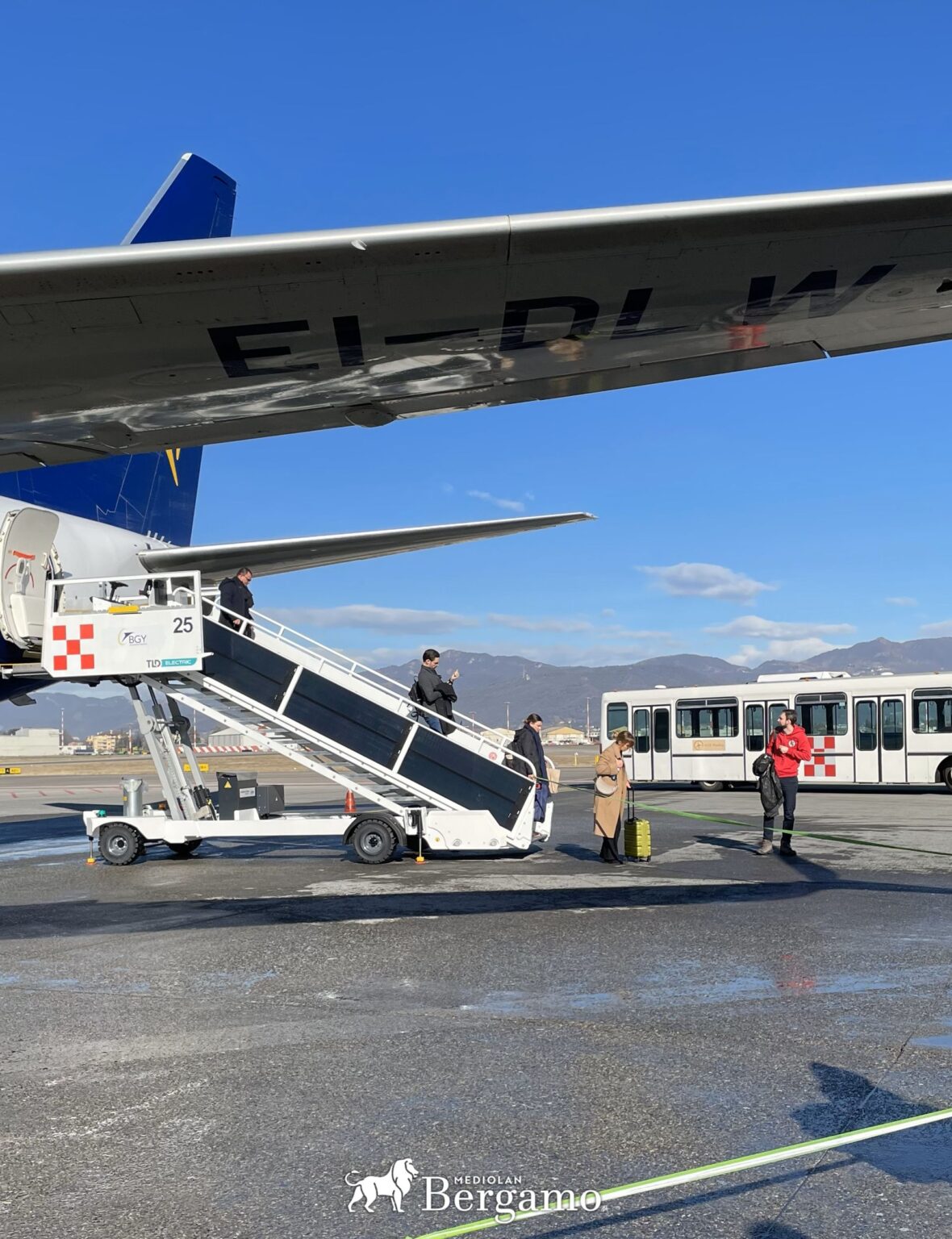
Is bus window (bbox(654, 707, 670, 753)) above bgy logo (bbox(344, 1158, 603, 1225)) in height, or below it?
above

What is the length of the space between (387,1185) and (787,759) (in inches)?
441

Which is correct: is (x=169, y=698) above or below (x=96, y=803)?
above

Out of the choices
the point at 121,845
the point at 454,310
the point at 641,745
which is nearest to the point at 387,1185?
the point at 454,310

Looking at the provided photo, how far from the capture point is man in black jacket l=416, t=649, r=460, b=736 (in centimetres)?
1492

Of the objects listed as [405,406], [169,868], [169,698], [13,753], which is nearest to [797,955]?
[405,406]

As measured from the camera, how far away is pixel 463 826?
43.6 ft

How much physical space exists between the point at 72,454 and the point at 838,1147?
556 cm

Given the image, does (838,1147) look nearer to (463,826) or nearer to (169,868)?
(463,826)

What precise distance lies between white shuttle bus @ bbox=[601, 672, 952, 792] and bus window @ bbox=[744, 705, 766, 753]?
0.02 metres

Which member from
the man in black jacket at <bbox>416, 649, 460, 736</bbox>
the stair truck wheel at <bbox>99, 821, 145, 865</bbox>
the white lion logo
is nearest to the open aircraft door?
the stair truck wheel at <bbox>99, 821, 145, 865</bbox>

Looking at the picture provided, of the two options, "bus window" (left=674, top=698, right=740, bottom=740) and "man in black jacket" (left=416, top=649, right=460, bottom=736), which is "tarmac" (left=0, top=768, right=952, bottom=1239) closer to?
"man in black jacket" (left=416, top=649, right=460, bottom=736)

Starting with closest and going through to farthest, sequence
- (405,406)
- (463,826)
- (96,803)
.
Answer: (405,406) < (463,826) < (96,803)

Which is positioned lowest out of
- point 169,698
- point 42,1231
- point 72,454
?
point 42,1231

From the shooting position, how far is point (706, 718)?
3108 centimetres
